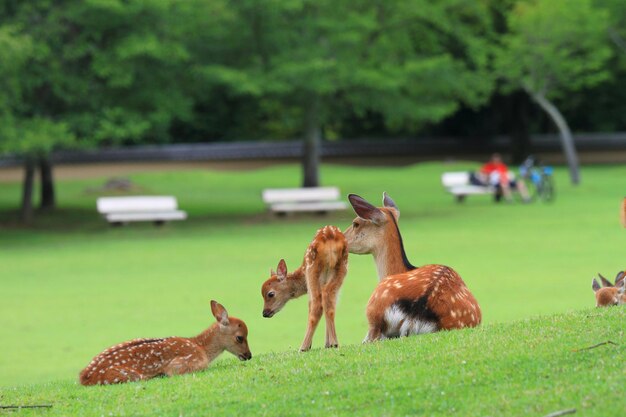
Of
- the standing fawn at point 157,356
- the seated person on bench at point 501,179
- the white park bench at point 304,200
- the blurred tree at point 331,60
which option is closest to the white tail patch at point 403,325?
the standing fawn at point 157,356

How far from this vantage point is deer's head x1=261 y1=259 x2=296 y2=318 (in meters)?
9.69

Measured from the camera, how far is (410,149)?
206 feet

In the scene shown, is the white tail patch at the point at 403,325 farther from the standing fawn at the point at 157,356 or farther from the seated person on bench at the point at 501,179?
the seated person on bench at the point at 501,179

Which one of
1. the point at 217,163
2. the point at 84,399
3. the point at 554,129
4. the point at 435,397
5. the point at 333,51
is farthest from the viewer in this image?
the point at 554,129

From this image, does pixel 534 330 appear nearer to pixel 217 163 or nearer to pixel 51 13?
pixel 51 13

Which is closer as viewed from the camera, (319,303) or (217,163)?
(319,303)

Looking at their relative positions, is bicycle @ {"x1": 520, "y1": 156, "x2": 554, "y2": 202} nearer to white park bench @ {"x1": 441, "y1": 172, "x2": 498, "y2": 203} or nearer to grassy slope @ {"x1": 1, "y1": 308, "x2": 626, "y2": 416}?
white park bench @ {"x1": 441, "y1": 172, "x2": 498, "y2": 203}

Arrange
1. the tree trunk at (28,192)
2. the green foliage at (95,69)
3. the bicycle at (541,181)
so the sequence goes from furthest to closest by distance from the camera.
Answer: the bicycle at (541,181) < the tree trunk at (28,192) < the green foliage at (95,69)

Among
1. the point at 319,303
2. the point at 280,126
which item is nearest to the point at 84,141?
the point at 319,303

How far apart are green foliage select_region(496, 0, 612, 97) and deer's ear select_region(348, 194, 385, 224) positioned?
127 feet

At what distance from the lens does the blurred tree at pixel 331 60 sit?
35.8m

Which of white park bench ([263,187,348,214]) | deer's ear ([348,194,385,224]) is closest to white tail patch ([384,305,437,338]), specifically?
deer's ear ([348,194,385,224])

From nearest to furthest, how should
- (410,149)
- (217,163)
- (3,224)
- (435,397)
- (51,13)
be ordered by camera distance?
(435,397), (51,13), (3,224), (217,163), (410,149)

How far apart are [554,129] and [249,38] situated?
33170 mm
